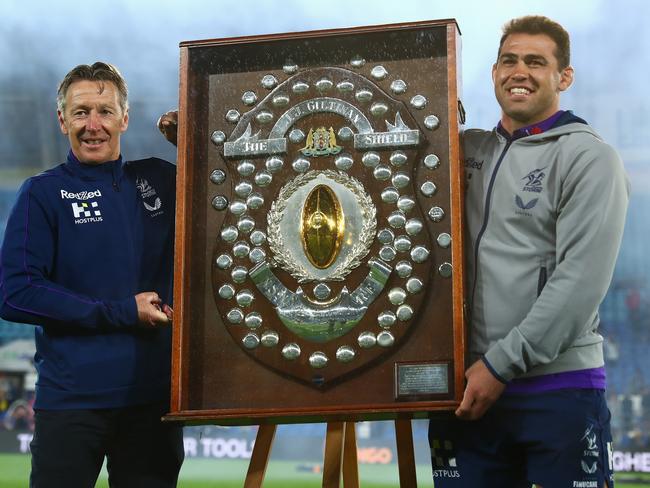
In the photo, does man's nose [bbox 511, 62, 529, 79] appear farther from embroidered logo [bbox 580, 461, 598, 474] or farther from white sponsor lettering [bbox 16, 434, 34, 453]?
white sponsor lettering [bbox 16, 434, 34, 453]

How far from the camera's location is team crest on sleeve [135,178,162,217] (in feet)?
7.97

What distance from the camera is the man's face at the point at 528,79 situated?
6.95ft

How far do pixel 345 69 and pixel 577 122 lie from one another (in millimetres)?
537

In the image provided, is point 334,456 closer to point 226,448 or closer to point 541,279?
point 541,279

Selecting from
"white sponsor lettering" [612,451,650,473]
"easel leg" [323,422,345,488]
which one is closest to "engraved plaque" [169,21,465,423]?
"easel leg" [323,422,345,488]

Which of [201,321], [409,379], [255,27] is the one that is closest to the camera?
[409,379]

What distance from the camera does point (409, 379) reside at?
2045 mm

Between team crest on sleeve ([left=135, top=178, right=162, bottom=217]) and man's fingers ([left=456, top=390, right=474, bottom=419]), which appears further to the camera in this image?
team crest on sleeve ([left=135, top=178, right=162, bottom=217])

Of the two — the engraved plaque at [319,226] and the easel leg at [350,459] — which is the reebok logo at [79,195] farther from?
the easel leg at [350,459]

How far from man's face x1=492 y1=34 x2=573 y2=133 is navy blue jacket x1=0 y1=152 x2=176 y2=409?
903 mm

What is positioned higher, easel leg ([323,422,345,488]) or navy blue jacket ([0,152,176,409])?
navy blue jacket ([0,152,176,409])

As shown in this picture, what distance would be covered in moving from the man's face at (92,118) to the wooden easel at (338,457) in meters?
0.80

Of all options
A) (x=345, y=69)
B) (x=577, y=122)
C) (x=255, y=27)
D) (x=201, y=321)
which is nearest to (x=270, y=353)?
(x=201, y=321)

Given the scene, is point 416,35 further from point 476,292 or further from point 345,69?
point 476,292
